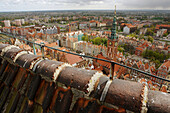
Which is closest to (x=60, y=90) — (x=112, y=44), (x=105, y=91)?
(x=105, y=91)

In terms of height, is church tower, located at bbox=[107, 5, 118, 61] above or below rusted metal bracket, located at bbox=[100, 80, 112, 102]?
below

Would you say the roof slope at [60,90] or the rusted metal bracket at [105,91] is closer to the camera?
the roof slope at [60,90]

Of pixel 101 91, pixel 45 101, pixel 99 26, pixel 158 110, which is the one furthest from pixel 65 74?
pixel 99 26

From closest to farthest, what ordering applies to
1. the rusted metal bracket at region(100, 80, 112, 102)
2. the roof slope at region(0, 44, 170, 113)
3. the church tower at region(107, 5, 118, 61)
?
the roof slope at region(0, 44, 170, 113) → the rusted metal bracket at region(100, 80, 112, 102) → the church tower at region(107, 5, 118, 61)

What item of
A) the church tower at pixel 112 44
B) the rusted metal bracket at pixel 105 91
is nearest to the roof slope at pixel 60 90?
the rusted metal bracket at pixel 105 91

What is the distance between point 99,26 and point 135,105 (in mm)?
108478

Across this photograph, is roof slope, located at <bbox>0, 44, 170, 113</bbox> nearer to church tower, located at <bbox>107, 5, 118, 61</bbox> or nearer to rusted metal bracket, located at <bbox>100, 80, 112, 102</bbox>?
rusted metal bracket, located at <bbox>100, 80, 112, 102</bbox>

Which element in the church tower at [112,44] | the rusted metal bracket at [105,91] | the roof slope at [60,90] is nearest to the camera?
the roof slope at [60,90]

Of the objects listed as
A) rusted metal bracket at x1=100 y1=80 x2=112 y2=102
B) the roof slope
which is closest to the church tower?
the roof slope

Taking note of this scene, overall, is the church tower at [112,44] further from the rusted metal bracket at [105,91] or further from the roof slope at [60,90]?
the rusted metal bracket at [105,91]

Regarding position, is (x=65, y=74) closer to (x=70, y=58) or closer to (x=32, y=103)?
(x=32, y=103)

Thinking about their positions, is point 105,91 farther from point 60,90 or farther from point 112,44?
point 112,44

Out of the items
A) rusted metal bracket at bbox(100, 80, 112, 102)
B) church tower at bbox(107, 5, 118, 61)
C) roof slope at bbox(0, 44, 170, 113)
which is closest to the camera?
roof slope at bbox(0, 44, 170, 113)

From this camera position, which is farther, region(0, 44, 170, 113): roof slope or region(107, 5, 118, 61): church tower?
region(107, 5, 118, 61): church tower
